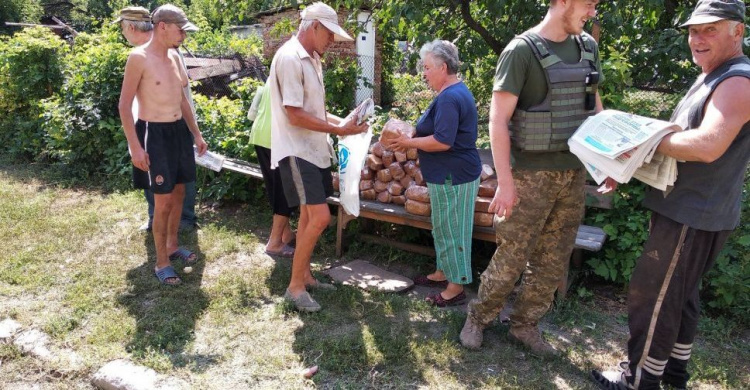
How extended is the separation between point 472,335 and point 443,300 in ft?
2.09

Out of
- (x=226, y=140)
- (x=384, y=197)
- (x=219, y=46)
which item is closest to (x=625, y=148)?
(x=384, y=197)

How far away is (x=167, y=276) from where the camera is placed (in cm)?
427

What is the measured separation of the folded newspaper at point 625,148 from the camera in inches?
95.0

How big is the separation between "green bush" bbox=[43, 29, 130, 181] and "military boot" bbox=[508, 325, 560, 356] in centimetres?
524

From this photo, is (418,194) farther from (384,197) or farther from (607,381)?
(607,381)

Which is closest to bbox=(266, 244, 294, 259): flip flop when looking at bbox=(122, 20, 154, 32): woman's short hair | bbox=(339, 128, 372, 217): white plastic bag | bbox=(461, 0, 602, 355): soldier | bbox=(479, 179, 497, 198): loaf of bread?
bbox=(339, 128, 372, 217): white plastic bag

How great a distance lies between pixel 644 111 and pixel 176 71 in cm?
380

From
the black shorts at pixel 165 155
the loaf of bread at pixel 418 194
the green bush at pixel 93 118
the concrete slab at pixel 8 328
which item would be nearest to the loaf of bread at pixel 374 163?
the loaf of bread at pixel 418 194

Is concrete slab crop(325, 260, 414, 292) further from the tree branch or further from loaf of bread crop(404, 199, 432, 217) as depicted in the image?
the tree branch

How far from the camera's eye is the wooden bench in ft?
13.1

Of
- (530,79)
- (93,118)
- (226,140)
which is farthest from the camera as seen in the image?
(93,118)

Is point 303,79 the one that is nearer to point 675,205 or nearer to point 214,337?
point 214,337

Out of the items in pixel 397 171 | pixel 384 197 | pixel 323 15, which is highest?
pixel 323 15

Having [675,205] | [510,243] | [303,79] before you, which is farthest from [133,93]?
[675,205]
